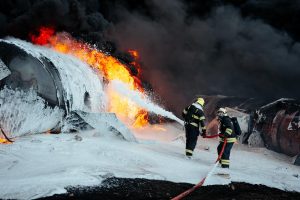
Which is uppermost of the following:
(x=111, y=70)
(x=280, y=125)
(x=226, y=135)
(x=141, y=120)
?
(x=111, y=70)

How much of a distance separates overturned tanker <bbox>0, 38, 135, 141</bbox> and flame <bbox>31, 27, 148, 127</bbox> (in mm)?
2461

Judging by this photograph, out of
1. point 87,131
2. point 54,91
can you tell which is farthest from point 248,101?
point 54,91

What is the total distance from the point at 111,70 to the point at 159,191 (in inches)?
383

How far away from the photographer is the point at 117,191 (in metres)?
4.66

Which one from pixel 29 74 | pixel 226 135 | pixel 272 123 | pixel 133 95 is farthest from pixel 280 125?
pixel 29 74

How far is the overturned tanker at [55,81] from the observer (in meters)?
7.36

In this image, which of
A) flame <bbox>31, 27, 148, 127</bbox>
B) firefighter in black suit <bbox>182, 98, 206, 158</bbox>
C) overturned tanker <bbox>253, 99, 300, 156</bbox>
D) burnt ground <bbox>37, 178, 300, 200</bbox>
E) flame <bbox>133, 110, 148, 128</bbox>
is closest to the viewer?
burnt ground <bbox>37, 178, 300, 200</bbox>

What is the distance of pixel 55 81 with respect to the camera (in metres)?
8.17

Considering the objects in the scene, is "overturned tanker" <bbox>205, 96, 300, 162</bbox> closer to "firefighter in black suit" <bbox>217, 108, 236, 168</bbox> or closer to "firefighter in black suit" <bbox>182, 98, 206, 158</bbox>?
"firefighter in black suit" <bbox>217, 108, 236, 168</bbox>

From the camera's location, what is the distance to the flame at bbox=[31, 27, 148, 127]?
508 inches

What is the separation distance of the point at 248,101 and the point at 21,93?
956 centimetres

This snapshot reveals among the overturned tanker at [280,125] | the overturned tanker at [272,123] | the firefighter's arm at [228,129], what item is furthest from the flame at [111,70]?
the firefighter's arm at [228,129]

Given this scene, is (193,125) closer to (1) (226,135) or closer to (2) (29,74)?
(1) (226,135)

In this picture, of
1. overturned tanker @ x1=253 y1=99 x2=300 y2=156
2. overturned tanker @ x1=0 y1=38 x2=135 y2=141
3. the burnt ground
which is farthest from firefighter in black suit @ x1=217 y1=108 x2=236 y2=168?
overturned tanker @ x1=253 y1=99 x2=300 y2=156
